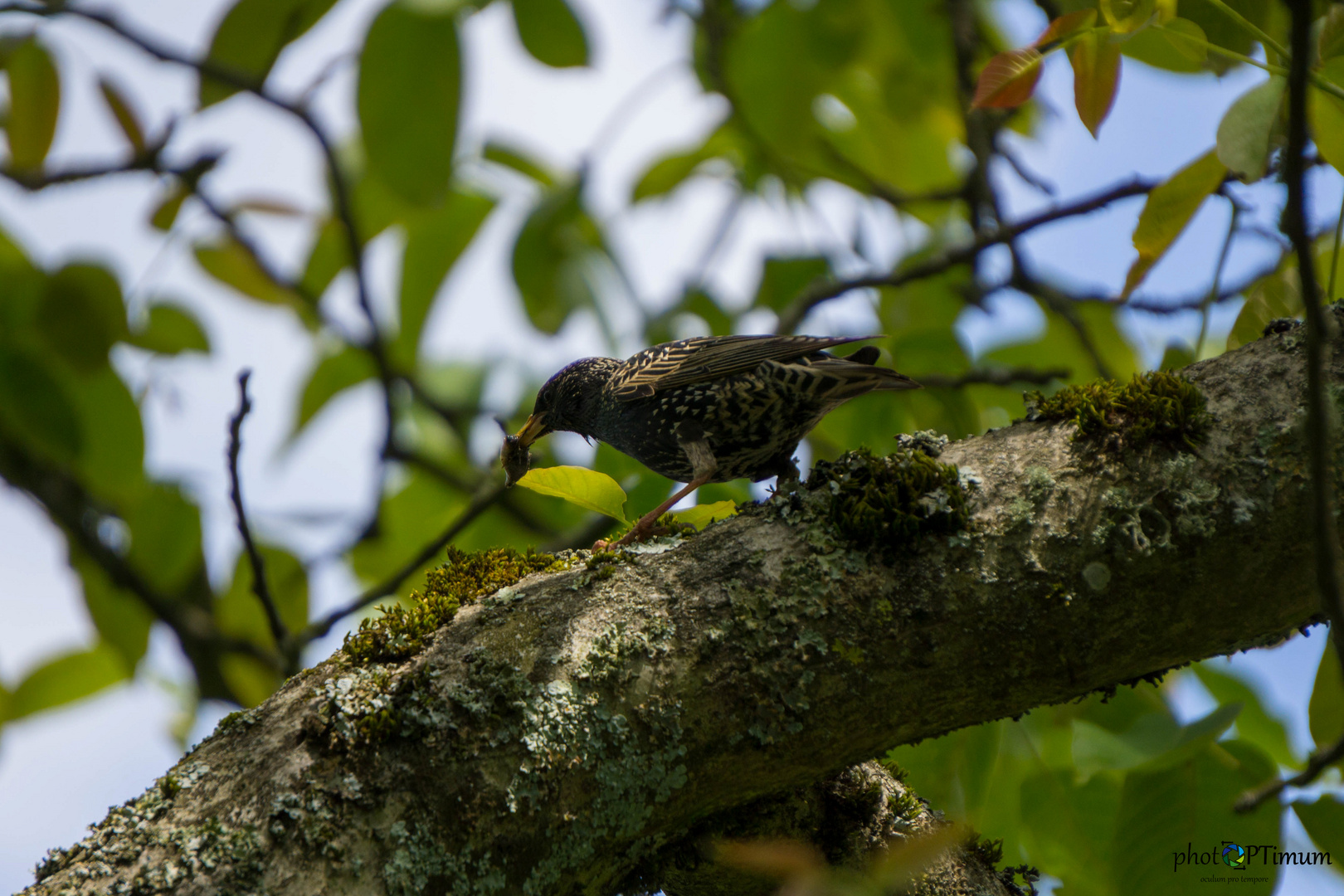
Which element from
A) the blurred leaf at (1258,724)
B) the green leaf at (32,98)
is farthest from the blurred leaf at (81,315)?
the blurred leaf at (1258,724)

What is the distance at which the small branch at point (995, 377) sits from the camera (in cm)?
441

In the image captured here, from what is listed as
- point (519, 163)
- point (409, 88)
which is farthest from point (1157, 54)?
point (519, 163)

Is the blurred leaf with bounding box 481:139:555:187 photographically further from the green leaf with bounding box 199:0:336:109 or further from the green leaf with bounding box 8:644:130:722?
the green leaf with bounding box 8:644:130:722

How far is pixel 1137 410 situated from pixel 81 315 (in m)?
4.16

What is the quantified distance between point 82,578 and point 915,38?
209 inches

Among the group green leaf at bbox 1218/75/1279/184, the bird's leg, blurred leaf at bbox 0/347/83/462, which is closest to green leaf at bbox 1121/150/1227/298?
green leaf at bbox 1218/75/1279/184

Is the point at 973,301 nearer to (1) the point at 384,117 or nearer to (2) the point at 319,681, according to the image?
(1) the point at 384,117

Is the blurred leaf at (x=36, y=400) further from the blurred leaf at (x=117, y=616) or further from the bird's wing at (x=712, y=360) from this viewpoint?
the bird's wing at (x=712, y=360)

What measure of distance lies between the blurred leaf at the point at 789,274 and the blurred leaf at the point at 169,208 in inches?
128

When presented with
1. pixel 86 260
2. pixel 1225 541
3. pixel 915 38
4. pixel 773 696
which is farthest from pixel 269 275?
pixel 1225 541

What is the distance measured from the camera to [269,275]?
5.50 metres

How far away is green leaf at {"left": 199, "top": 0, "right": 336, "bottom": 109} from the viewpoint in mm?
3604

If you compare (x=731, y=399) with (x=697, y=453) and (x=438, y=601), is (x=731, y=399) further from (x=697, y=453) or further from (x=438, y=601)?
(x=438, y=601)

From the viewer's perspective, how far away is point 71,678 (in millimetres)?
5070
